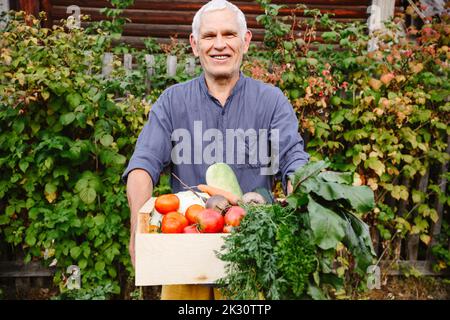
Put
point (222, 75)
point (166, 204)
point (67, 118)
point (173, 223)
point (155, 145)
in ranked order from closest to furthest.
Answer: point (173, 223) < point (166, 204) < point (155, 145) < point (222, 75) < point (67, 118)

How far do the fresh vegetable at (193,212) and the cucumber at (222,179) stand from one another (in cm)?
26

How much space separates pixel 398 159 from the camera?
3.92m

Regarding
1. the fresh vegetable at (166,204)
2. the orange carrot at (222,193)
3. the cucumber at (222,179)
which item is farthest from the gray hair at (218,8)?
the fresh vegetable at (166,204)

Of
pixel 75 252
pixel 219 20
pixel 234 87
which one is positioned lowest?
pixel 75 252

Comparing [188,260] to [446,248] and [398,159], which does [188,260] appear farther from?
[446,248]

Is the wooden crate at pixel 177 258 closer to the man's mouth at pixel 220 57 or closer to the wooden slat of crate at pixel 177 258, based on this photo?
the wooden slat of crate at pixel 177 258

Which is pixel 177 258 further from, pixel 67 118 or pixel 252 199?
pixel 67 118

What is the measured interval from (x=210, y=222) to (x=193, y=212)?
130 millimetres

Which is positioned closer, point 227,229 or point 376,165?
point 227,229

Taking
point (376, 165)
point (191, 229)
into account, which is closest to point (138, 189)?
point (191, 229)

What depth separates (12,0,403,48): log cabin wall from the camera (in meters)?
6.82

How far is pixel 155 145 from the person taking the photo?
2.33 m
